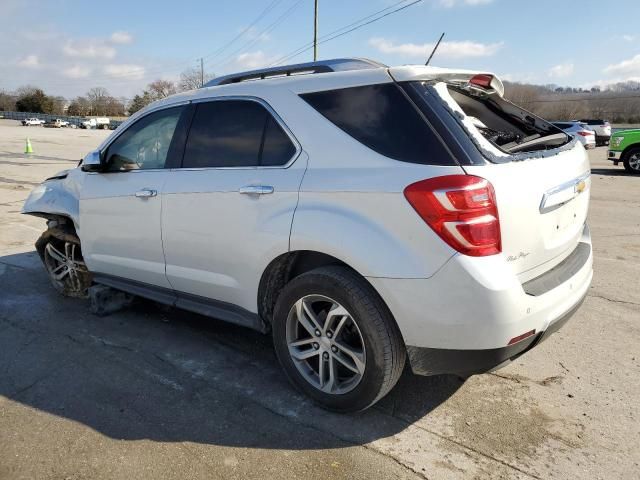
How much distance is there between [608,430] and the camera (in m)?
2.66

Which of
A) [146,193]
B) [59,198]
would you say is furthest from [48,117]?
[146,193]

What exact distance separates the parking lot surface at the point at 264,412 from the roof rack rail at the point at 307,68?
6.41ft

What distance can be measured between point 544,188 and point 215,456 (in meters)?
2.15

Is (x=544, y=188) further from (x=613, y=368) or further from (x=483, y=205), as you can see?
(x=613, y=368)

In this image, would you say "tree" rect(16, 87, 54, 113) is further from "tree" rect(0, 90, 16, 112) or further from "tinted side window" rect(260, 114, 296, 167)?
"tinted side window" rect(260, 114, 296, 167)

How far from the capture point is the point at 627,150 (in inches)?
583

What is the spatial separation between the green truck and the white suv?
44.4ft

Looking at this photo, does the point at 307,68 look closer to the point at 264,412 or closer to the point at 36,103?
the point at 264,412

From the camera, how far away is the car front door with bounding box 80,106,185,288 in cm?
365

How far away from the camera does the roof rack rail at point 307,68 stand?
3.02 meters

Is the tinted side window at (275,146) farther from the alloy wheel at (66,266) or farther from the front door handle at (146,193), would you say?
the alloy wheel at (66,266)

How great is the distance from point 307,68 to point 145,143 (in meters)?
1.51

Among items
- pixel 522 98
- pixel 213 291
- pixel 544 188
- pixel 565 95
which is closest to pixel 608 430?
pixel 544 188

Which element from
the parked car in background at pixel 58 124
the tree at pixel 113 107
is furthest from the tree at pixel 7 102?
the parked car in background at pixel 58 124
